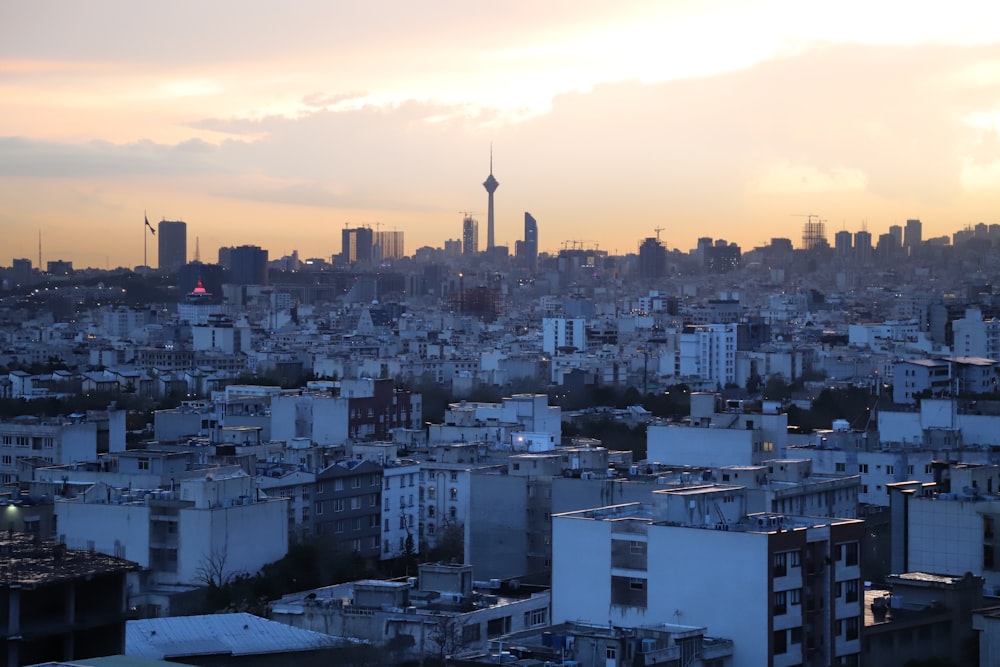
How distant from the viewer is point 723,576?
883 cm

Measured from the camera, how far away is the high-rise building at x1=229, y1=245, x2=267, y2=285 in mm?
93312

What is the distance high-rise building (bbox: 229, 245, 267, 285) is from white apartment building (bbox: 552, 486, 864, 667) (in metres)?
84.0

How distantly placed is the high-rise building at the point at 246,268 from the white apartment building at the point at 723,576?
84035 millimetres

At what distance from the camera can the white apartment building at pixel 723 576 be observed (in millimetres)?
→ 8758

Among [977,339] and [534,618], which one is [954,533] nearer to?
[534,618]

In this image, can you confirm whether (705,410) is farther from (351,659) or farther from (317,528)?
(351,659)

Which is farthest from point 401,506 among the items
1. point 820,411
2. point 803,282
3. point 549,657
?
point 803,282

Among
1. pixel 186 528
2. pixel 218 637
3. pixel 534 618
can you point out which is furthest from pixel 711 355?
pixel 218 637

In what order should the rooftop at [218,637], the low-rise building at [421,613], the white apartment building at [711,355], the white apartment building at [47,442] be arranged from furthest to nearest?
1. the white apartment building at [711,355]
2. the white apartment building at [47,442]
3. the low-rise building at [421,613]
4. the rooftop at [218,637]

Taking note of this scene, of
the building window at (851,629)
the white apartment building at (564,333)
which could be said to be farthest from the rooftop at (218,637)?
the white apartment building at (564,333)

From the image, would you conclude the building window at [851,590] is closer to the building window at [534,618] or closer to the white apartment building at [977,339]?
the building window at [534,618]

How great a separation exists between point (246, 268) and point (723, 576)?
85.9 m

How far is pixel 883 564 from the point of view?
12852 millimetres

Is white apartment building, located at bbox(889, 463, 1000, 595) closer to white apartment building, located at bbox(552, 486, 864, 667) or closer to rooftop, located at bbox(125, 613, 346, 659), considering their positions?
white apartment building, located at bbox(552, 486, 864, 667)
